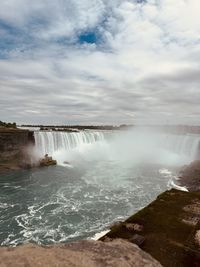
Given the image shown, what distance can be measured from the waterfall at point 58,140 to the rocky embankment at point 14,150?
245 centimetres

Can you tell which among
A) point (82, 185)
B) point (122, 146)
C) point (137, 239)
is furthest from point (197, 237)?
point (122, 146)

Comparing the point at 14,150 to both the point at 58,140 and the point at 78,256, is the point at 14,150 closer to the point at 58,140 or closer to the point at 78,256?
the point at 58,140

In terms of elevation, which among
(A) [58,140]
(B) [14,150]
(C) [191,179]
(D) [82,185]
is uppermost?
(A) [58,140]

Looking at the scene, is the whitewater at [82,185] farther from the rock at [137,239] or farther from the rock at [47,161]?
the rock at [137,239]

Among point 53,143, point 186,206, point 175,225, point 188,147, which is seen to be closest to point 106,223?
point 186,206

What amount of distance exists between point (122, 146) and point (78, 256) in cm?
5469

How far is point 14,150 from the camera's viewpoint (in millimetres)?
41219

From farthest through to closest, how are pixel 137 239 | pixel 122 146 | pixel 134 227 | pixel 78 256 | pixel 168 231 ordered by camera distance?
pixel 122 146
pixel 134 227
pixel 168 231
pixel 137 239
pixel 78 256

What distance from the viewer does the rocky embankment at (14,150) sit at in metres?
39.1

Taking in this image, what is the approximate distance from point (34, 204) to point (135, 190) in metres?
10.1

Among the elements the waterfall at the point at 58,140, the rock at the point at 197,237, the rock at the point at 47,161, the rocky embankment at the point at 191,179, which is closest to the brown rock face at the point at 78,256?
the rock at the point at 197,237

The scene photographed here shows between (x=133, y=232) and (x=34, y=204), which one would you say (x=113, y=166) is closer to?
(x=34, y=204)

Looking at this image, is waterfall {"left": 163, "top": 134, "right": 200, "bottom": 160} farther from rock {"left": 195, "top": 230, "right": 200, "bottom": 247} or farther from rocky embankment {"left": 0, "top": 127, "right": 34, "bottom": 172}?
rock {"left": 195, "top": 230, "right": 200, "bottom": 247}

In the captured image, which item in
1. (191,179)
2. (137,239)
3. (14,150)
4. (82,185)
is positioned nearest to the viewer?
(137,239)
